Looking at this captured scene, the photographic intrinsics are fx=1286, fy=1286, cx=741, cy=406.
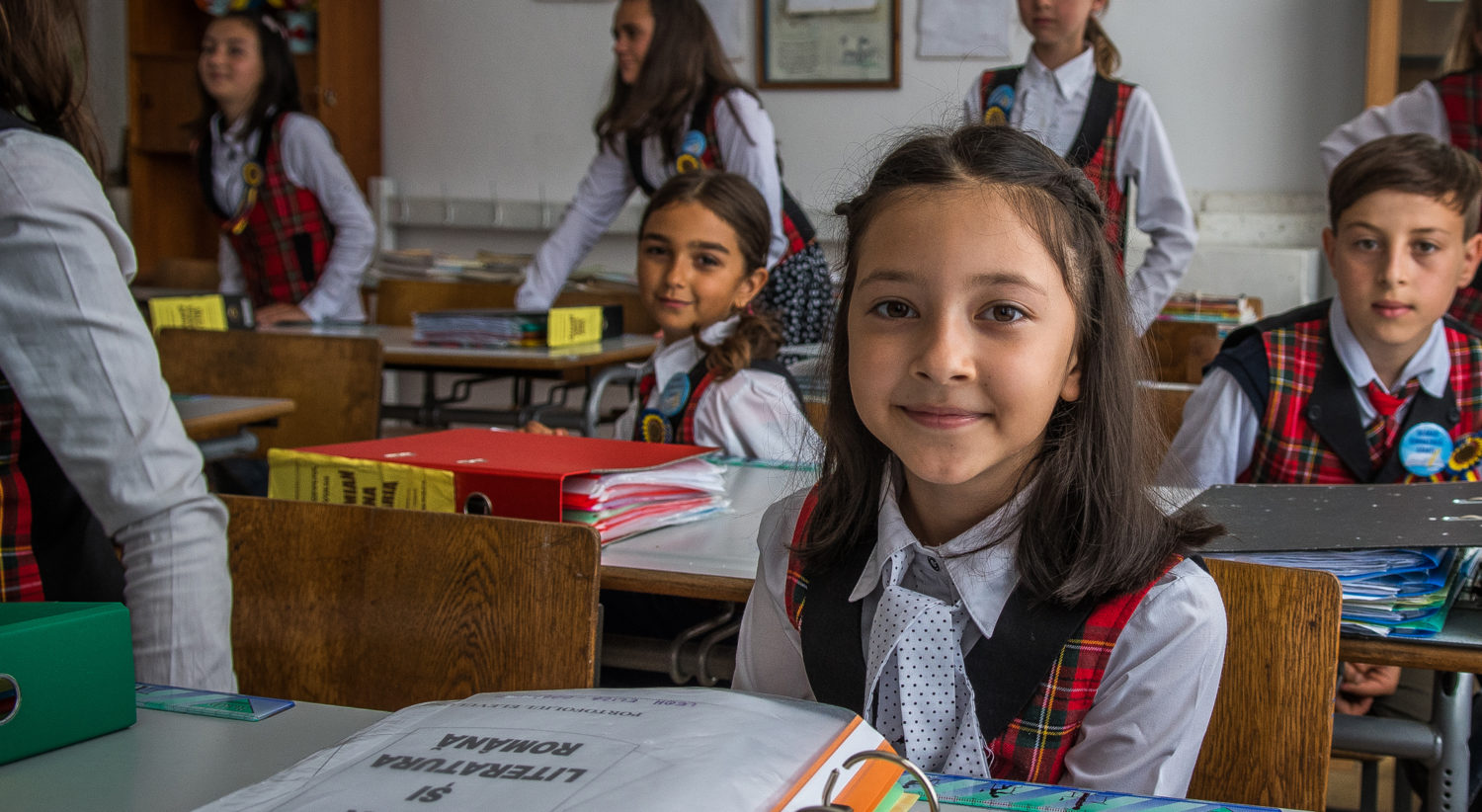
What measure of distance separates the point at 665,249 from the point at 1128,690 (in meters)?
1.65

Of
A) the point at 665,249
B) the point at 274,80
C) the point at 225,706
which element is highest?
the point at 274,80

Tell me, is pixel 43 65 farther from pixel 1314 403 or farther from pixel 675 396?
pixel 1314 403

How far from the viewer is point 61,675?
760mm

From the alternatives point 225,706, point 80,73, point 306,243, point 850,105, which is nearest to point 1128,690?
point 225,706

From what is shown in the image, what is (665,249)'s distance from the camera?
2.42 m

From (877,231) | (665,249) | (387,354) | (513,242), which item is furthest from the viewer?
(513,242)

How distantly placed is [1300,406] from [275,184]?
3033mm

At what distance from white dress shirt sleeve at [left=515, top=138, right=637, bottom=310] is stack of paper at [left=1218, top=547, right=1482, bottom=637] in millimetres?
2624

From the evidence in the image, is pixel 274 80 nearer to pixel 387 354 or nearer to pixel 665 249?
pixel 387 354

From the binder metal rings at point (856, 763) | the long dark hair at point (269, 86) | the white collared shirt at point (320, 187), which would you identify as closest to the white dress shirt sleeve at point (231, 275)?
the white collared shirt at point (320, 187)

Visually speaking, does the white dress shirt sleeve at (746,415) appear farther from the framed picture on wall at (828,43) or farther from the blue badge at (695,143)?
the framed picture on wall at (828,43)

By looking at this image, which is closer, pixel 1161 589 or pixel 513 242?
pixel 1161 589

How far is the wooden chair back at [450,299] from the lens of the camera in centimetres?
391

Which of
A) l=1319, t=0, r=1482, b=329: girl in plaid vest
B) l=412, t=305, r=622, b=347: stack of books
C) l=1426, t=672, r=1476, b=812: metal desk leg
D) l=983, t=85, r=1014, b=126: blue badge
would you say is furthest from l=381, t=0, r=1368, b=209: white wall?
l=1426, t=672, r=1476, b=812: metal desk leg
